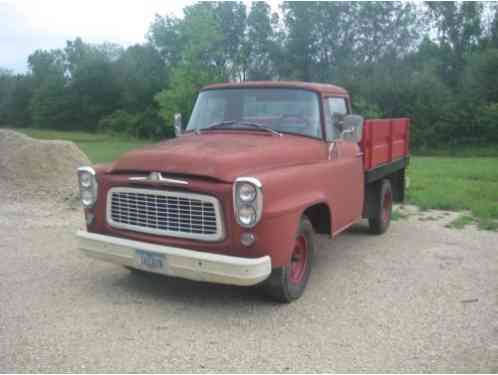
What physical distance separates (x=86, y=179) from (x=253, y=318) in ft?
6.54

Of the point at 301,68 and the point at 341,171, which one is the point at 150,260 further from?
the point at 301,68

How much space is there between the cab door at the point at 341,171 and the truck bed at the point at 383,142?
0.25 metres

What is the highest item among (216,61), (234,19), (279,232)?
(234,19)

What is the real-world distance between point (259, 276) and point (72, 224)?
489cm

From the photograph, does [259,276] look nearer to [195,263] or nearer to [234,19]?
[195,263]

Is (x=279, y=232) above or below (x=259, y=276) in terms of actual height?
above

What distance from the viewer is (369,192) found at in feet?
25.2

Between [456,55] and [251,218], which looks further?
[456,55]

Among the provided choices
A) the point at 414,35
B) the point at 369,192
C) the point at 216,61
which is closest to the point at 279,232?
the point at 369,192

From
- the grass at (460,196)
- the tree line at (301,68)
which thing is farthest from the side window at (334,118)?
the tree line at (301,68)

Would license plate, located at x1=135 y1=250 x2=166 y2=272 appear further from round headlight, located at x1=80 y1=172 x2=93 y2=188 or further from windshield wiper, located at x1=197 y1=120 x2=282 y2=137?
windshield wiper, located at x1=197 y1=120 x2=282 y2=137

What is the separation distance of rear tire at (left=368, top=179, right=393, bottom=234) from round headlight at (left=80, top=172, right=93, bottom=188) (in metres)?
4.26

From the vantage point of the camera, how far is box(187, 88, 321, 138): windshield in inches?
224

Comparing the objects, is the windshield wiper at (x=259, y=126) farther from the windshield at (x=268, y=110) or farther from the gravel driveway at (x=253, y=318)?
the gravel driveway at (x=253, y=318)
